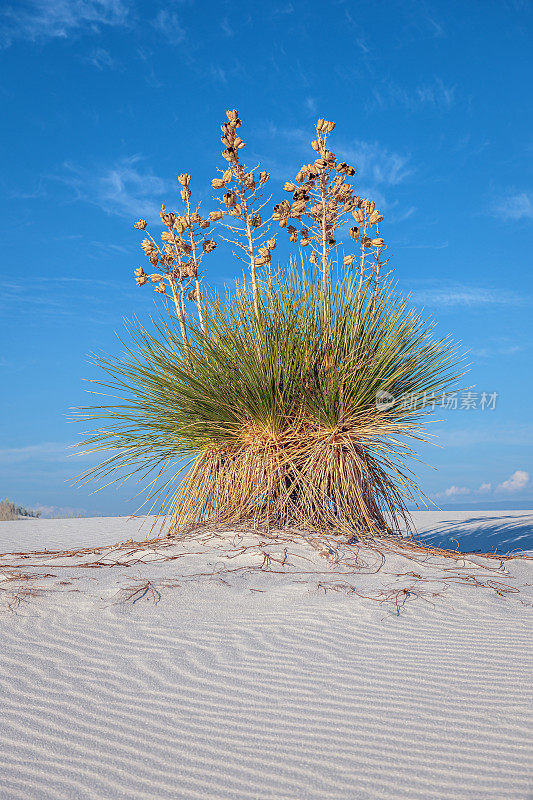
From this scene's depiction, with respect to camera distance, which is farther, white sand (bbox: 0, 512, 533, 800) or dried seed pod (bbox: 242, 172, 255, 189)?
dried seed pod (bbox: 242, 172, 255, 189)

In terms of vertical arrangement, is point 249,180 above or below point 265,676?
above

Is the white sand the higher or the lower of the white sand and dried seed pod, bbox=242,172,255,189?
→ the lower

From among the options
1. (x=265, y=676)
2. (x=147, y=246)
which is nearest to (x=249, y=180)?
(x=147, y=246)

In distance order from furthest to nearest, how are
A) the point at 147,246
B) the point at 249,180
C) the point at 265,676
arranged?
the point at 147,246
the point at 249,180
the point at 265,676

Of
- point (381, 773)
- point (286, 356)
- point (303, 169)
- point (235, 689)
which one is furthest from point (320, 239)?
point (381, 773)

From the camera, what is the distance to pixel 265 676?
239cm

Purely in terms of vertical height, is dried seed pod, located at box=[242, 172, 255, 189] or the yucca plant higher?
dried seed pod, located at box=[242, 172, 255, 189]

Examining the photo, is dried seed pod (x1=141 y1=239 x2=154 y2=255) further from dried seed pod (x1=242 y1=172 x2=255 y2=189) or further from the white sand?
the white sand

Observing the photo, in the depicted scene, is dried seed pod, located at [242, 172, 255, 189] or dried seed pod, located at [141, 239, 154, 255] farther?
dried seed pod, located at [141, 239, 154, 255]

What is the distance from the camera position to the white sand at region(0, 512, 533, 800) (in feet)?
5.67

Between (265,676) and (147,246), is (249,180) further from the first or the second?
(265,676)

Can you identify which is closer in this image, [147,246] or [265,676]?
[265,676]

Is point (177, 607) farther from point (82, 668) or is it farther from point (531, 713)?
point (531, 713)

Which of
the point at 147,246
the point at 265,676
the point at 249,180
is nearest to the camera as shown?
the point at 265,676
